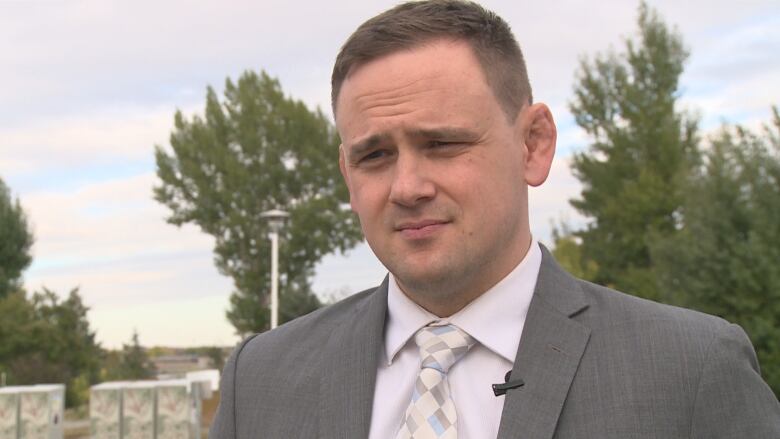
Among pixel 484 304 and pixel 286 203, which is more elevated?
pixel 286 203

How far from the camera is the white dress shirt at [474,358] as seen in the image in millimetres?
2273

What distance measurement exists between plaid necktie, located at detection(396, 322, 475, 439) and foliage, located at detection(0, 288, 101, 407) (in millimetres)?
38348

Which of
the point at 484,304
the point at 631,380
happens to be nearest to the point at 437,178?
the point at 484,304

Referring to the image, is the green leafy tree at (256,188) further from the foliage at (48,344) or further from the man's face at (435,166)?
the man's face at (435,166)

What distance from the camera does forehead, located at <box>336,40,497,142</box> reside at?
221cm

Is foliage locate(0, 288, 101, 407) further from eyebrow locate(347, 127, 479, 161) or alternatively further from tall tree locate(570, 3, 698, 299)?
eyebrow locate(347, 127, 479, 161)

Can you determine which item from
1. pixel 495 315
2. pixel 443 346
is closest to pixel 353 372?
pixel 443 346

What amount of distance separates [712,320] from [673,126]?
3599 centimetres

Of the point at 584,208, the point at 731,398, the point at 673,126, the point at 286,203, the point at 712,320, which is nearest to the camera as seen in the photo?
the point at 731,398

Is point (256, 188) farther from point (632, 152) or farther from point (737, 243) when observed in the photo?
point (737, 243)

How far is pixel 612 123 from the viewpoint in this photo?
1526 inches

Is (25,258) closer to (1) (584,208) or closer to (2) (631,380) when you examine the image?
Result: (1) (584,208)

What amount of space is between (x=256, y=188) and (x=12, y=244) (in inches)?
507

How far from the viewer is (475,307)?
235 cm
